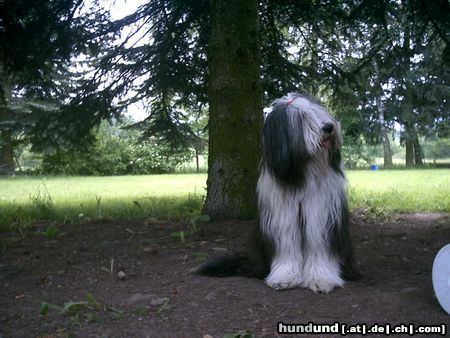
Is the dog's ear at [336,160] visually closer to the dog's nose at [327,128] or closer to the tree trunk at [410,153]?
the dog's nose at [327,128]

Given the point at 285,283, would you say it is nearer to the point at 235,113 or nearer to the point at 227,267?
the point at 227,267

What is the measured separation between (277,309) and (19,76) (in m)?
5.16

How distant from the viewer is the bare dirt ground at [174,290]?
3.13 metres

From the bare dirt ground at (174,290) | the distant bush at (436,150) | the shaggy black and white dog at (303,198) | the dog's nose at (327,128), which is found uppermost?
the distant bush at (436,150)

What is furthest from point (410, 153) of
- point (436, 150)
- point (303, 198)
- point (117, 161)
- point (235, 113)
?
point (303, 198)

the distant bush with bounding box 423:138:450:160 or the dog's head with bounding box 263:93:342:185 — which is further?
the distant bush with bounding box 423:138:450:160

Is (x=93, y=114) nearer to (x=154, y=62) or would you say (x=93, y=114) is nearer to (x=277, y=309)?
(x=154, y=62)

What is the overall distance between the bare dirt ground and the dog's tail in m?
0.10

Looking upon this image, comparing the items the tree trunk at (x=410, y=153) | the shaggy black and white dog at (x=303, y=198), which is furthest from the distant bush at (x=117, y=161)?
the shaggy black and white dog at (x=303, y=198)

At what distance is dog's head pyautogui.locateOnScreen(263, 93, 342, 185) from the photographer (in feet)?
11.8

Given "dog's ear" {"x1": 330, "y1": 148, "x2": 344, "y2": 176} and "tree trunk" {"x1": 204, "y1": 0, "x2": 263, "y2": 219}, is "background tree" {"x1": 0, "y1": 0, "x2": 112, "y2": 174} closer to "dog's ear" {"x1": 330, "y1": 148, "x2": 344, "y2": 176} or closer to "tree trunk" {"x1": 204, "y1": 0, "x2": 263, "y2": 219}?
"tree trunk" {"x1": 204, "y1": 0, "x2": 263, "y2": 219}

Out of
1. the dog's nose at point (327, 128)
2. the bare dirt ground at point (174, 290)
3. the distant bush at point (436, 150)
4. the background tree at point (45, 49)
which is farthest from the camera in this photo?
the distant bush at point (436, 150)

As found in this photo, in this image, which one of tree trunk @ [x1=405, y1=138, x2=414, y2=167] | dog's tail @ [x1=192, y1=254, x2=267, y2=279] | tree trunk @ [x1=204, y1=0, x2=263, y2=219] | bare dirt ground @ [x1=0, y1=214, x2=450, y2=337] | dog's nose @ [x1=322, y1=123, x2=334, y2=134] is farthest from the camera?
tree trunk @ [x1=405, y1=138, x2=414, y2=167]

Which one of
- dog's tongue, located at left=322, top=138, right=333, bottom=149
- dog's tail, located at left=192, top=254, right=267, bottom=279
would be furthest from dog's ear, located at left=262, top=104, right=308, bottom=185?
dog's tail, located at left=192, top=254, right=267, bottom=279
